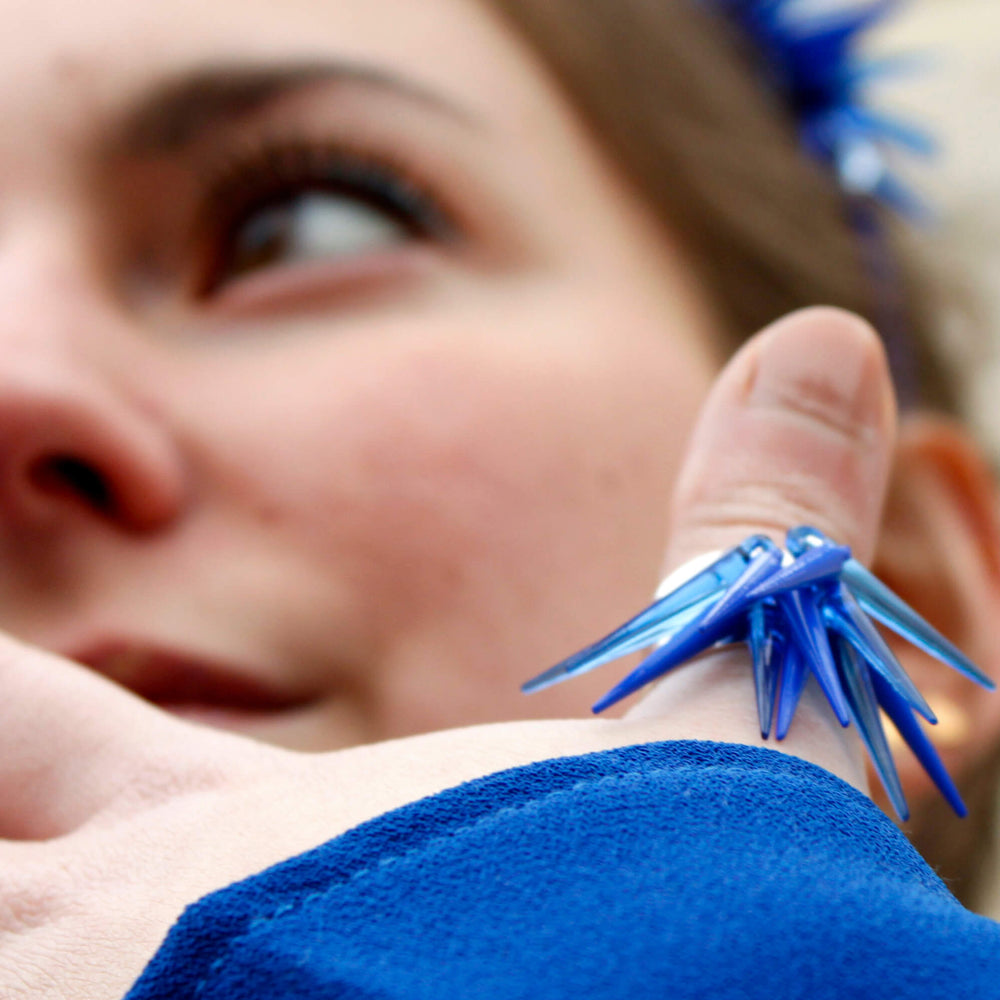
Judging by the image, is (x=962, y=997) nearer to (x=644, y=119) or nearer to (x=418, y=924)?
(x=418, y=924)

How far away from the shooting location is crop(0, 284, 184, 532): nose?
0.62m

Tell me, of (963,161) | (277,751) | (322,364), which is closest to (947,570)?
(322,364)

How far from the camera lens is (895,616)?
506mm

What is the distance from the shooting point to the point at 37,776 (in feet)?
1.53

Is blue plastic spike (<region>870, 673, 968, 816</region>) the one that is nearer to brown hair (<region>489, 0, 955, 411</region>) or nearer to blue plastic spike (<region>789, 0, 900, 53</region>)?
brown hair (<region>489, 0, 955, 411</region>)

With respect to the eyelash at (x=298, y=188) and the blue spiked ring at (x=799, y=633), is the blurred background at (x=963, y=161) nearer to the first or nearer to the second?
the eyelash at (x=298, y=188)

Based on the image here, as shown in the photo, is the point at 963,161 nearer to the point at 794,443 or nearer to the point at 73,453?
the point at 794,443

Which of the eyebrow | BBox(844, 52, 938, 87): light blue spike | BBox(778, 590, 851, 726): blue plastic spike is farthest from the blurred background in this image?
BBox(778, 590, 851, 726): blue plastic spike

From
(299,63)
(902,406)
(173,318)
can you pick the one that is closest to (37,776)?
(173,318)

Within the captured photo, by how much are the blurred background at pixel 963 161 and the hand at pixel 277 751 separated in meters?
0.98

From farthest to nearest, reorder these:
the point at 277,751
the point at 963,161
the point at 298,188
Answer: the point at 963,161 → the point at 298,188 → the point at 277,751

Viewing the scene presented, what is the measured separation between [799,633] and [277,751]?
0.75 ft

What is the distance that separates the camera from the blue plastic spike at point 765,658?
0.44 meters

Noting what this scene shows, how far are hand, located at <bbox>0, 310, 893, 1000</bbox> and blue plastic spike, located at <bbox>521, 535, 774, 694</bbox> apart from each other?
0.02 m
